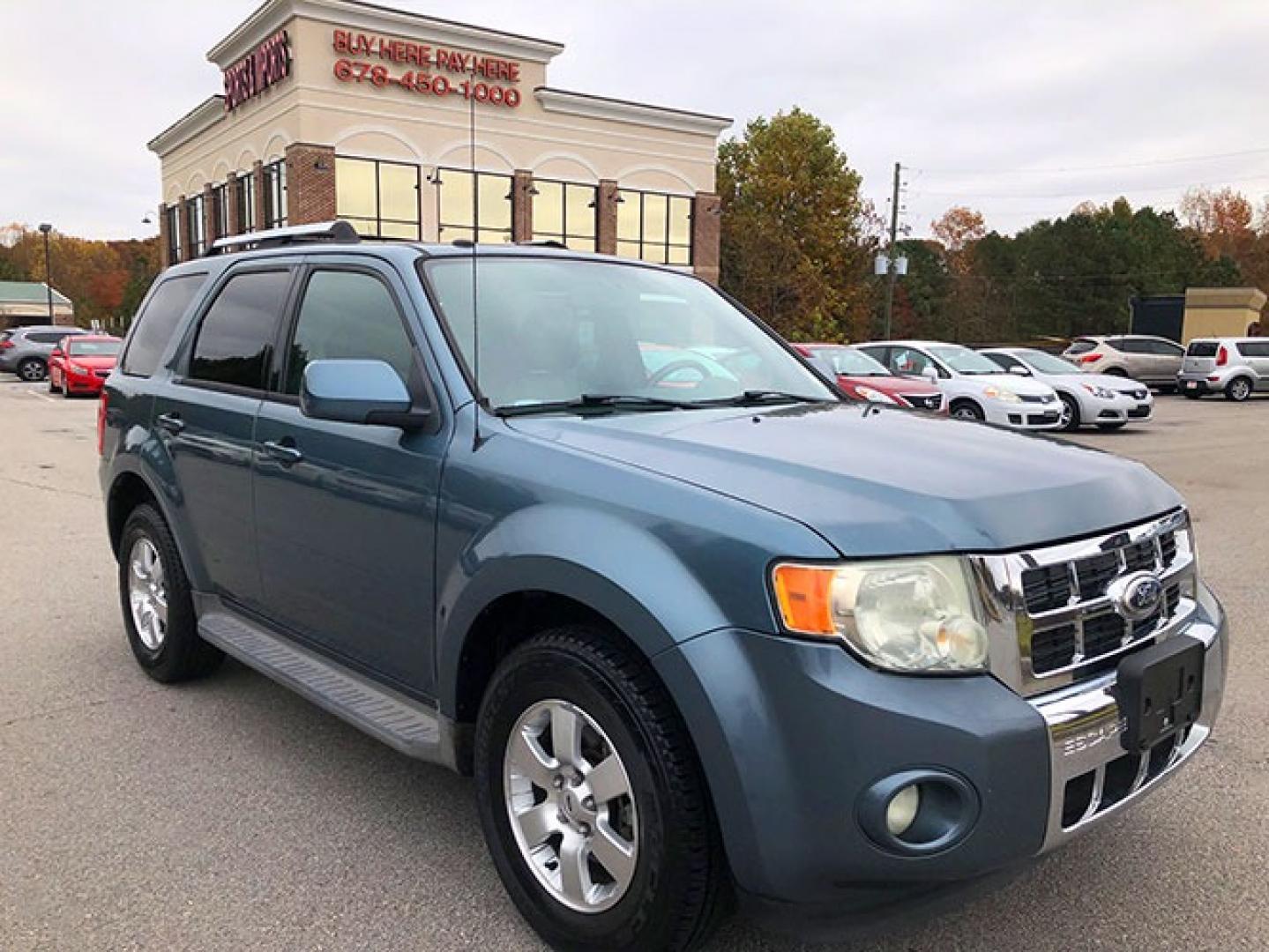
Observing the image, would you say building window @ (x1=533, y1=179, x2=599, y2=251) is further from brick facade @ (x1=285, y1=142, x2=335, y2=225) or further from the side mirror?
the side mirror

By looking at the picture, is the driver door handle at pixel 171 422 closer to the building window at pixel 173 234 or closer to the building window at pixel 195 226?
the building window at pixel 195 226

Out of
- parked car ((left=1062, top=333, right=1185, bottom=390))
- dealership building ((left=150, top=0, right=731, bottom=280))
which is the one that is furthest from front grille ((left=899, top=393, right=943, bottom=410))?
dealership building ((left=150, top=0, right=731, bottom=280))

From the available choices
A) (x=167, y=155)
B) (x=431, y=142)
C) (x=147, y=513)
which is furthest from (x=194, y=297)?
(x=167, y=155)

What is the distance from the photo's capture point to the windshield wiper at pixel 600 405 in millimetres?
2980

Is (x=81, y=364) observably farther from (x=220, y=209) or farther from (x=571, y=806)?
(x=571, y=806)

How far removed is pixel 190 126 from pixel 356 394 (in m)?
41.8

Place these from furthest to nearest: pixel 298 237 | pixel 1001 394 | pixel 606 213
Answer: pixel 606 213
pixel 1001 394
pixel 298 237

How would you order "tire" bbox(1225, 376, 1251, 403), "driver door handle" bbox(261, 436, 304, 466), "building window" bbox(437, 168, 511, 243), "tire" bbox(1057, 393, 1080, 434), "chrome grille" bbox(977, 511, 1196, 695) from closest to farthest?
1. "chrome grille" bbox(977, 511, 1196, 695)
2. "driver door handle" bbox(261, 436, 304, 466)
3. "tire" bbox(1057, 393, 1080, 434)
4. "tire" bbox(1225, 376, 1251, 403)
5. "building window" bbox(437, 168, 511, 243)

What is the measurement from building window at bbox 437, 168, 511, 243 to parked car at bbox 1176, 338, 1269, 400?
66.0 ft

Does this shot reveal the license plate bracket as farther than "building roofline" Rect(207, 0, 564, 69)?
No

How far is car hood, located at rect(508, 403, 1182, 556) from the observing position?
218 cm

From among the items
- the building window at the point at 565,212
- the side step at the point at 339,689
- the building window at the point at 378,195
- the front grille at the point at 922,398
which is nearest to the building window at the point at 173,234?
the building window at the point at 378,195

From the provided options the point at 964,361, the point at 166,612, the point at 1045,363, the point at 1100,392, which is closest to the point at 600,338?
the point at 166,612

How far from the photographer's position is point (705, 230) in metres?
39.1
